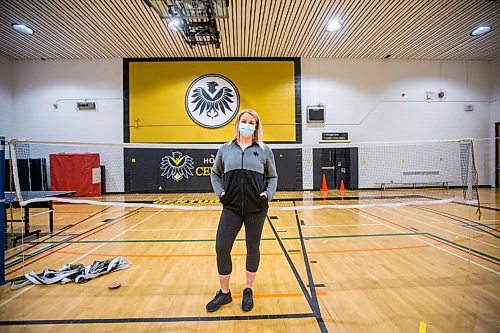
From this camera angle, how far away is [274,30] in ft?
34.3

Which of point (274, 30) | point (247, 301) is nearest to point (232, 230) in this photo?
point (247, 301)

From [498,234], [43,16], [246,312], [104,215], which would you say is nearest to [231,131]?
[104,215]

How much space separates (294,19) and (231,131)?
523 centimetres

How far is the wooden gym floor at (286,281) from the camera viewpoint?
8.12 feet

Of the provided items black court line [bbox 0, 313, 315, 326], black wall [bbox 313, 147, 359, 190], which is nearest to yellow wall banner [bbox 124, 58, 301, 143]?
black wall [bbox 313, 147, 359, 190]

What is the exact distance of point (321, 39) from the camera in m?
11.3

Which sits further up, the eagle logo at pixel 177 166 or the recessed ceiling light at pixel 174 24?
the recessed ceiling light at pixel 174 24

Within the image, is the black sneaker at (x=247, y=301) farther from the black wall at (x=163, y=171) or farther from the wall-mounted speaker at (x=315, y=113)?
the wall-mounted speaker at (x=315, y=113)

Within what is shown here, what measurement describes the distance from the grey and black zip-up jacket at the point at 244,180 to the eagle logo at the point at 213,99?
1058 cm

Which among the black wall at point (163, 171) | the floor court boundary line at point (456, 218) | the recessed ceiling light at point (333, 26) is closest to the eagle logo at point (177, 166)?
the black wall at point (163, 171)

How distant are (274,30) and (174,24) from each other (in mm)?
3479

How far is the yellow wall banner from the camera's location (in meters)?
12.9

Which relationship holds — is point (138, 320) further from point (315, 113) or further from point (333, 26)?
point (315, 113)

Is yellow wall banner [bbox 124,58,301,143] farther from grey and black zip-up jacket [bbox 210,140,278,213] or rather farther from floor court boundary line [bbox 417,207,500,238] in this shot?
grey and black zip-up jacket [bbox 210,140,278,213]
